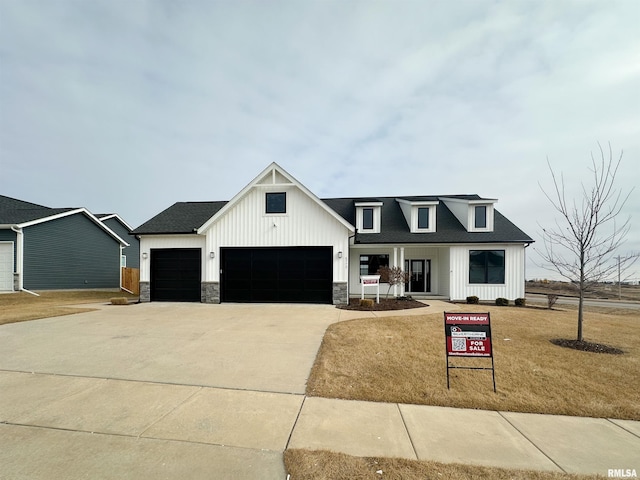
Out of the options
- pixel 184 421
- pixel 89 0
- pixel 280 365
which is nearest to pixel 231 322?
pixel 280 365

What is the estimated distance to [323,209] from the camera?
581 inches

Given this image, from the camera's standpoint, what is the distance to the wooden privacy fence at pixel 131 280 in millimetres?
24688

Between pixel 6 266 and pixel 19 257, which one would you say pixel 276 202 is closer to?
pixel 19 257

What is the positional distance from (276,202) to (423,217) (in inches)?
342

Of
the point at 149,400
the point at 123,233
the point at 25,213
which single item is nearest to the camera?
the point at 149,400

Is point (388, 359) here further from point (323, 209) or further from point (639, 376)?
point (323, 209)

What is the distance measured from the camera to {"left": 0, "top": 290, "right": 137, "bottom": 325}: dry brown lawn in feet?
35.4

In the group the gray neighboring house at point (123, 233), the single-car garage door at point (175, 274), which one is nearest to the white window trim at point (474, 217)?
the single-car garage door at point (175, 274)

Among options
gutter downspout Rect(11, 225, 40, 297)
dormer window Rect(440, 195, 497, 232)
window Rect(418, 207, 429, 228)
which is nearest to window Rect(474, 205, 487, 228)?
dormer window Rect(440, 195, 497, 232)

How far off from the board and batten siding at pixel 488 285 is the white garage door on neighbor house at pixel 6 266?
25.2 m

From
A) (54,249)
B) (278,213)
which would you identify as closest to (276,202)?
(278,213)

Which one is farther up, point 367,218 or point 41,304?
point 367,218

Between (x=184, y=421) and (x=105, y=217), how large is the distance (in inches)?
1192

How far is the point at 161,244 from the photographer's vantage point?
1573cm
